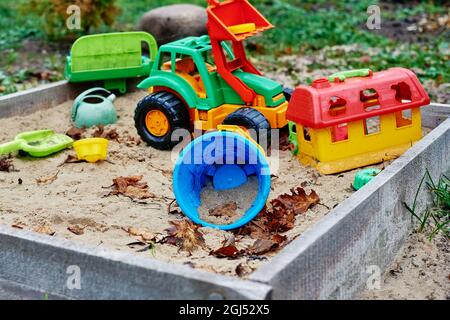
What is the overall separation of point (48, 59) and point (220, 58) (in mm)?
3242

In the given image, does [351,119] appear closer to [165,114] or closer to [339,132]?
[339,132]

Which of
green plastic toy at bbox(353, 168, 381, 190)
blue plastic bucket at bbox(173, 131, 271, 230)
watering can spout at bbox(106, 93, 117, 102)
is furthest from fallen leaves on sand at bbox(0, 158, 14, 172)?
green plastic toy at bbox(353, 168, 381, 190)

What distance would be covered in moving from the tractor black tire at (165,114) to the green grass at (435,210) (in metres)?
1.57

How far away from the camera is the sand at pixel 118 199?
3307 mm

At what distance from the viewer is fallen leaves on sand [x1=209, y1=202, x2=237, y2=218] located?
3672mm

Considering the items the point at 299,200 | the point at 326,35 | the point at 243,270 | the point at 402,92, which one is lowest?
the point at 326,35

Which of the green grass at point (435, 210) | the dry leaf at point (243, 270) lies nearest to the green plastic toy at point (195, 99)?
the green grass at point (435, 210)

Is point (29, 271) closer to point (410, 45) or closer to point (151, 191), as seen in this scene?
point (151, 191)

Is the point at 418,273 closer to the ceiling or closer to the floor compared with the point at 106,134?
closer to the floor

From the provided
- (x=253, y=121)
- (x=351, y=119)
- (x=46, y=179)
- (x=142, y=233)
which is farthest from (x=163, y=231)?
A: (x=351, y=119)

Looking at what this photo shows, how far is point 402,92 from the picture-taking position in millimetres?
4422

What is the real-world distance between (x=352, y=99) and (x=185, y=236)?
4.35ft

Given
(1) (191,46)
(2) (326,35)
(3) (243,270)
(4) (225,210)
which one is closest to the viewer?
(3) (243,270)

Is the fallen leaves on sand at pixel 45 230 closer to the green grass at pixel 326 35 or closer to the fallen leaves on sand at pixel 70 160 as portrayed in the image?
the fallen leaves on sand at pixel 70 160
